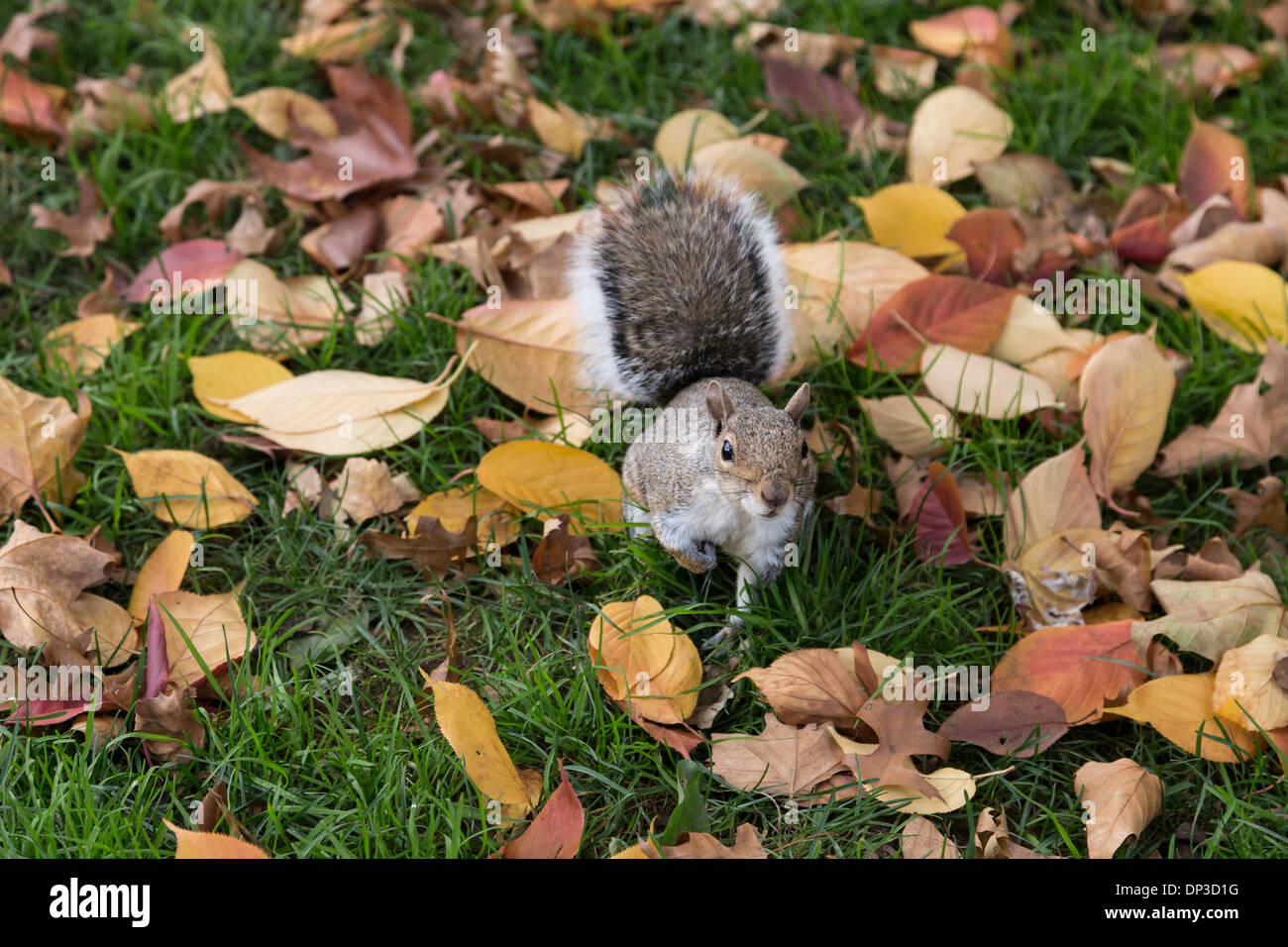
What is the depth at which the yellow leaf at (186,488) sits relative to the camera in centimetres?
266

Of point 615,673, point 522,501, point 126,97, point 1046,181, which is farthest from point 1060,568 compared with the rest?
point 126,97

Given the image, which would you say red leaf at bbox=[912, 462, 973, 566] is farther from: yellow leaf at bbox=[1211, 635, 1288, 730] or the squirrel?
yellow leaf at bbox=[1211, 635, 1288, 730]

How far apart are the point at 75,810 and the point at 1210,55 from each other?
3.66 meters

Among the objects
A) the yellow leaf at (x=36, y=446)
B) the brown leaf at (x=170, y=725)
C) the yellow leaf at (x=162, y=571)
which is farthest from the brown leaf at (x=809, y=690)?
the yellow leaf at (x=36, y=446)

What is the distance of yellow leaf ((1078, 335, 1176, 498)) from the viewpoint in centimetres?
262

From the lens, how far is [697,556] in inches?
93.4

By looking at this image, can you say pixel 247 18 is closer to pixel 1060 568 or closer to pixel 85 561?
pixel 85 561

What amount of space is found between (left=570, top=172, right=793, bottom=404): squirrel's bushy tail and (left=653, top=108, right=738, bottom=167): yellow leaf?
68cm

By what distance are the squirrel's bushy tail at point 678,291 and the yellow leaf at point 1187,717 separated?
1007 millimetres

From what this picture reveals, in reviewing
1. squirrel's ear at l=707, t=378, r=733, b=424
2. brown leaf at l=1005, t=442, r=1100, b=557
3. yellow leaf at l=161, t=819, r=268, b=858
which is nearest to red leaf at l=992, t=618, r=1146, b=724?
brown leaf at l=1005, t=442, r=1100, b=557

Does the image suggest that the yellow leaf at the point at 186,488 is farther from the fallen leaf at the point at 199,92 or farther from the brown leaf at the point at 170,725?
the fallen leaf at the point at 199,92
